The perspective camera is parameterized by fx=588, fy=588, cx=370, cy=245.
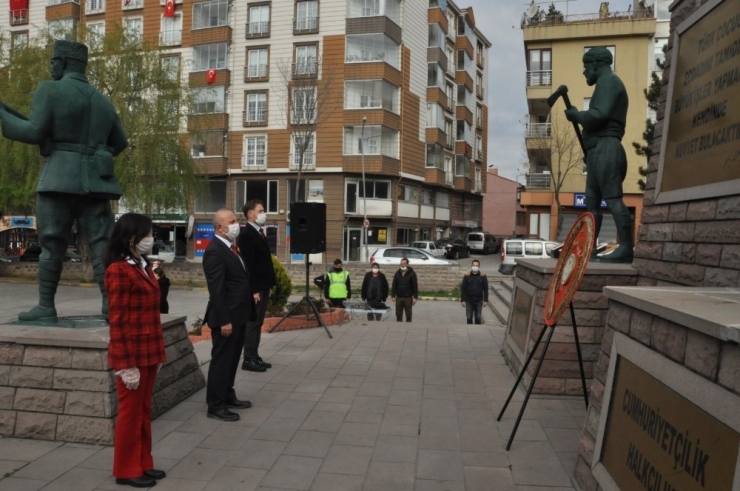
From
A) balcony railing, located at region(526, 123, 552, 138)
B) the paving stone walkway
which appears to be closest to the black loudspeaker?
the paving stone walkway

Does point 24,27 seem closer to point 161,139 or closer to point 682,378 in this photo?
point 161,139

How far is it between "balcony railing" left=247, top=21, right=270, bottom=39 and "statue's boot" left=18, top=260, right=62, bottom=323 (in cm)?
3328

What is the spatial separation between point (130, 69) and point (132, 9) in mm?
18862

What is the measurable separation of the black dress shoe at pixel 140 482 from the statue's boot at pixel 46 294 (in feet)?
7.54

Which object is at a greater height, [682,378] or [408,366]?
[682,378]

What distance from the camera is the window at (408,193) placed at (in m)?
38.6

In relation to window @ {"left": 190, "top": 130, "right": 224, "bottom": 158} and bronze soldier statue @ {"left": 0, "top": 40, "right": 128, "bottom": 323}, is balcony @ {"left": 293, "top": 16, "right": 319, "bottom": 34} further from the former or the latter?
bronze soldier statue @ {"left": 0, "top": 40, "right": 128, "bottom": 323}

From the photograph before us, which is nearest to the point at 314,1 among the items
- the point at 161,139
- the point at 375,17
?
the point at 375,17

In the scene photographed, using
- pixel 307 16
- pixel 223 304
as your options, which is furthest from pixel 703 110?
pixel 307 16

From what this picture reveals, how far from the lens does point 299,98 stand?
1250 inches

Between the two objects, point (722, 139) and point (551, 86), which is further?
point (551, 86)

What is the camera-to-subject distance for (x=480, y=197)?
190 ft

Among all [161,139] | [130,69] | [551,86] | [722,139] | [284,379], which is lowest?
[284,379]

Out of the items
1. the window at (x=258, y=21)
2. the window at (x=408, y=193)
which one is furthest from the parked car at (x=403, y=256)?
the window at (x=258, y=21)
